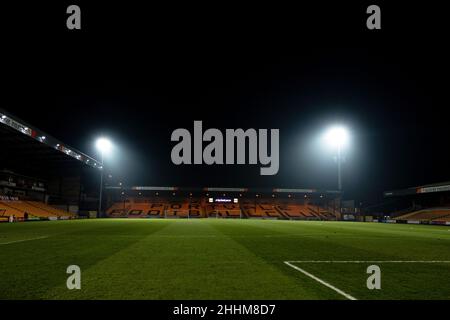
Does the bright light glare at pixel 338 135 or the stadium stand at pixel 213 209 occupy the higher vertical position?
the bright light glare at pixel 338 135

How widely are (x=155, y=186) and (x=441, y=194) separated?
51.6 m

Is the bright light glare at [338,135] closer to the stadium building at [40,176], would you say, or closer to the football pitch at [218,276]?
the stadium building at [40,176]

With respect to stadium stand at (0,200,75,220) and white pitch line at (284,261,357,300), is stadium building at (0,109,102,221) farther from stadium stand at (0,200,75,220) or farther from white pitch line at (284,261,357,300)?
white pitch line at (284,261,357,300)

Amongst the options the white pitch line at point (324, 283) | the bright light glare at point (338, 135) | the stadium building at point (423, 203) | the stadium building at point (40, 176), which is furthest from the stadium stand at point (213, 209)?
the white pitch line at point (324, 283)

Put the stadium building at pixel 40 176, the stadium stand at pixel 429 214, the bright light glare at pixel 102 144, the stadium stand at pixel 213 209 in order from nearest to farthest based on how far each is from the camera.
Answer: the stadium building at pixel 40 176
the stadium stand at pixel 429 214
the bright light glare at pixel 102 144
the stadium stand at pixel 213 209

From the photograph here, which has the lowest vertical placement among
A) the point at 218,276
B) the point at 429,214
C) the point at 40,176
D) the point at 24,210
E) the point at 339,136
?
the point at 429,214

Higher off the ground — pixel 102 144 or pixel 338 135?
pixel 338 135

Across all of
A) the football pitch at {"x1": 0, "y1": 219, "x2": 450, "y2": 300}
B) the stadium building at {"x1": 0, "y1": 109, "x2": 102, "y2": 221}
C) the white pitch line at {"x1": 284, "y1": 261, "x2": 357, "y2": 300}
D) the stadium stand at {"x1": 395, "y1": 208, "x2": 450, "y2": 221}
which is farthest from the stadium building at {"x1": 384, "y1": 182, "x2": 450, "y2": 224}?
the stadium building at {"x1": 0, "y1": 109, "x2": 102, "y2": 221}

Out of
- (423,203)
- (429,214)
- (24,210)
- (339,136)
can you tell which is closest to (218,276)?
(24,210)

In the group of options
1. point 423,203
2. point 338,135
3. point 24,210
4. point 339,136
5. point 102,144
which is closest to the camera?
point 24,210

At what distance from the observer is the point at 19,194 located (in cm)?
4441

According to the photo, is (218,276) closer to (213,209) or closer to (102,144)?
(102,144)

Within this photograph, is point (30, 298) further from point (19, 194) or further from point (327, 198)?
point (327, 198)
